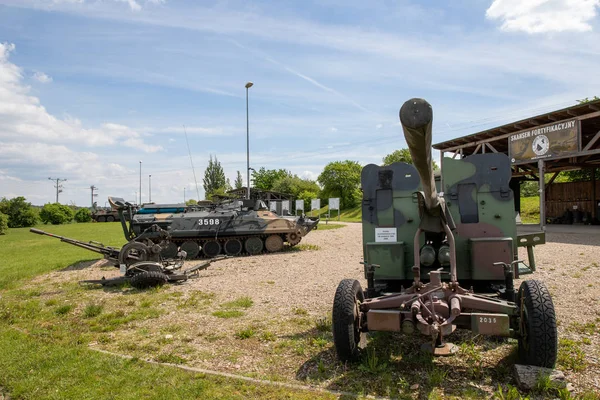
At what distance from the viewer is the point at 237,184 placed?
209 ft

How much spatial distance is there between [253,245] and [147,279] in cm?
665

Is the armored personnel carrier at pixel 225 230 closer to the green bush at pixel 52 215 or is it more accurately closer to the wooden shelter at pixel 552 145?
the wooden shelter at pixel 552 145

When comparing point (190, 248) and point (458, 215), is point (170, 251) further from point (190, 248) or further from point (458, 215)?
point (458, 215)

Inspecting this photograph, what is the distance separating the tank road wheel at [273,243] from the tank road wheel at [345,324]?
35.6 feet

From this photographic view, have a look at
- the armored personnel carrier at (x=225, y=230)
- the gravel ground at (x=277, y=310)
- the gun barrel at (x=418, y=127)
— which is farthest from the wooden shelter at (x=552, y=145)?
the gun barrel at (x=418, y=127)

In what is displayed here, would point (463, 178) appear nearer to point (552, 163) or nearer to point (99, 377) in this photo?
point (99, 377)

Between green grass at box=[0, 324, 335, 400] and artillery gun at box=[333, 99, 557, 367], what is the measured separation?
103 centimetres

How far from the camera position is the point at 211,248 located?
14.9m

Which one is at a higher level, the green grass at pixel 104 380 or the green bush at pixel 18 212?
the green bush at pixel 18 212

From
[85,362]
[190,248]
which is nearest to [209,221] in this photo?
[190,248]

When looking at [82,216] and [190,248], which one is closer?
[190,248]

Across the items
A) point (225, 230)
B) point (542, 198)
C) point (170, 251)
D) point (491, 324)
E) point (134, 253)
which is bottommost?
point (170, 251)

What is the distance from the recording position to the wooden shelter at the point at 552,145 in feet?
58.6

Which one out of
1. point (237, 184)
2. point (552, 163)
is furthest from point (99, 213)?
point (552, 163)
